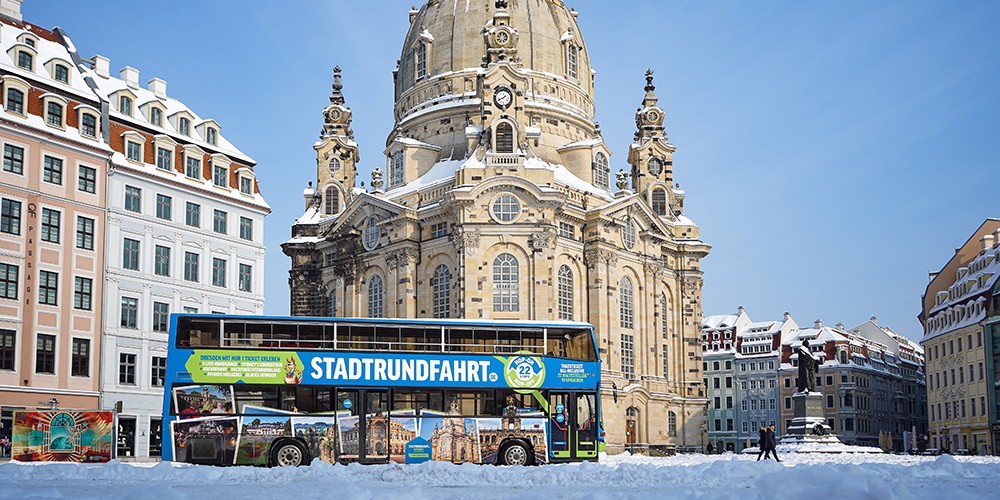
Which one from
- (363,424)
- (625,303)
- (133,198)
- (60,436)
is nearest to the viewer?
(363,424)

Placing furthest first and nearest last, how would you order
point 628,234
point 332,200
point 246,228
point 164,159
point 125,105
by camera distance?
point 332,200, point 628,234, point 246,228, point 164,159, point 125,105

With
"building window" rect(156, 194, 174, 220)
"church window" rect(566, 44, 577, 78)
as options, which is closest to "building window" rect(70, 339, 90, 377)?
"building window" rect(156, 194, 174, 220)

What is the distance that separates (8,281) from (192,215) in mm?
11210

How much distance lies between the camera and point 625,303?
80.6 meters

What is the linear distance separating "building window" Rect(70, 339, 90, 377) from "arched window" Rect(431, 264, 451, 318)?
95.4 feet

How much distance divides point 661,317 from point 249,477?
2349 inches

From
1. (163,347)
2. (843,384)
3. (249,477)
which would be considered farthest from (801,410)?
(843,384)

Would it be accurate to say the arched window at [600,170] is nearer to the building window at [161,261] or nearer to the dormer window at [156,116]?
the dormer window at [156,116]

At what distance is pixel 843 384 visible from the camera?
117750mm

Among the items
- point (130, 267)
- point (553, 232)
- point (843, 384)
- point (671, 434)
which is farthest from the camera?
point (843, 384)

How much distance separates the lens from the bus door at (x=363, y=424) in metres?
35.3

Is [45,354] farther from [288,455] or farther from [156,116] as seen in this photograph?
[288,455]

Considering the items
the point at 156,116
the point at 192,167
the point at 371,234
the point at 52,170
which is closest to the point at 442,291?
the point at 371,234

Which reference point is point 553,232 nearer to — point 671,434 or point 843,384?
point 671,434
